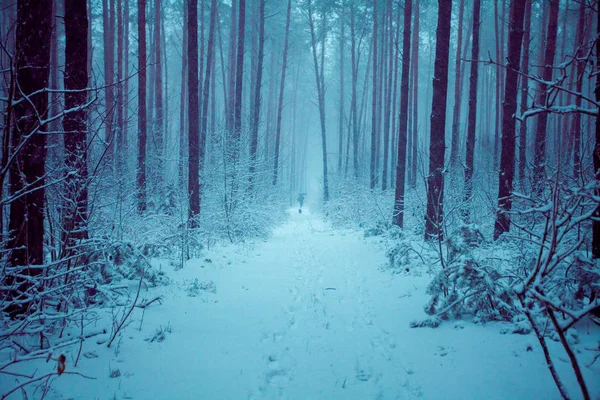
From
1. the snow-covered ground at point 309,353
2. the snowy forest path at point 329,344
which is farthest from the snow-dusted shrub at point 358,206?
the snow-covered ground at point 309,353

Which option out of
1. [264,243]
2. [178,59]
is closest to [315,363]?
[264,243]

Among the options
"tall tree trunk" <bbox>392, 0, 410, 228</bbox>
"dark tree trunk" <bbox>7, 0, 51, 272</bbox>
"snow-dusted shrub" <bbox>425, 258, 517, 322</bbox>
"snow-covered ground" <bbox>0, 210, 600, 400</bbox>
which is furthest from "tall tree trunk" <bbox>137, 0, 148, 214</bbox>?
"snow-dusted shrub" <bbox>425, 258, 517, 322</bbox>

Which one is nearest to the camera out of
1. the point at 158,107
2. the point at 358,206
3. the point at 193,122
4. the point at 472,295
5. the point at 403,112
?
the point at 472,295

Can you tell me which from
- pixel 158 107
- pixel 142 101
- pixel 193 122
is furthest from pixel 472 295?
pixel 158 107

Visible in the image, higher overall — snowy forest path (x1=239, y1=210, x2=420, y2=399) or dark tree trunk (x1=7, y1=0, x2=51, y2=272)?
dark tree trunk (x1=7, y1=0, x2=51, y2=272)

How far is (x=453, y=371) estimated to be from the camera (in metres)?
2.88

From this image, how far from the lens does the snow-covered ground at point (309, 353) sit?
2631 mm

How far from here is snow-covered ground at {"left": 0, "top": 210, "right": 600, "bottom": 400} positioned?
2631 mm

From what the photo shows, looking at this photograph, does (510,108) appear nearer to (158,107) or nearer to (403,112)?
(403,112)

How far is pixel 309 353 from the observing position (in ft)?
11.0

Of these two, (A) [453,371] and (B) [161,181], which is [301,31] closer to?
(B) [161,181]

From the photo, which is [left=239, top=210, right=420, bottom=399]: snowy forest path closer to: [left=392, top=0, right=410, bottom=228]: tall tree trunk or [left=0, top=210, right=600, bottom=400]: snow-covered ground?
[left=0, top=210, right=600, bottom=400]: snow-covered ground

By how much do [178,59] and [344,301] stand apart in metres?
34.7

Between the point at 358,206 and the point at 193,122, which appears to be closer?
the point at 193,122
